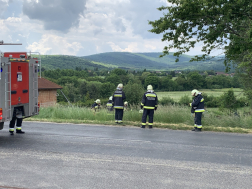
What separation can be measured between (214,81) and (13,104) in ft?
332

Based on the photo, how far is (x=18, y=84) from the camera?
341 inches

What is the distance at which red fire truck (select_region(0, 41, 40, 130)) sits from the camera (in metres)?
7.96

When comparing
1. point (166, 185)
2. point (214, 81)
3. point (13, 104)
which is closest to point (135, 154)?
point (166, 185)

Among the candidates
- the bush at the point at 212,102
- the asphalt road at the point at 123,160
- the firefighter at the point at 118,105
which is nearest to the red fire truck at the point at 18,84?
the asphalt road at the point at 123,160

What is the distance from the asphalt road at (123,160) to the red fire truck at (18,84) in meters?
0.99

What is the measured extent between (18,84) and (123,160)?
4.35m

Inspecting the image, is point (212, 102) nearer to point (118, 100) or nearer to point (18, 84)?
point (118, 100)

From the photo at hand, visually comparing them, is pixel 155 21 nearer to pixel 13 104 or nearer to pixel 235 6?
pixel 235 6

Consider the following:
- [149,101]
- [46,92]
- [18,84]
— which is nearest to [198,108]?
[149,101]

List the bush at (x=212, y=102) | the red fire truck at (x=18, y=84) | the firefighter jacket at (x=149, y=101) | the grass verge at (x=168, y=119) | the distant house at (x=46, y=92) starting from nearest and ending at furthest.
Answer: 1. the red fire truck at (x=18, y=84)
2. the grass verge at (x=168, y=119)
3. the firefighter jacket at (x=149, y=101)
4. the bush at (x=212, y=102)
5. the distant house at (x=46, y=92)

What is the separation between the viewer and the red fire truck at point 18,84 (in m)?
7.96

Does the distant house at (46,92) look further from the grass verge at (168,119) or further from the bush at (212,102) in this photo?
the grass verge at (168,119)

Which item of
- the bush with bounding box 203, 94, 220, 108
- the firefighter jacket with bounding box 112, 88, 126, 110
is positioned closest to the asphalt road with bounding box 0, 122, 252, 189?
the firefighter jacket with bounding box 112, 88, 126, 110

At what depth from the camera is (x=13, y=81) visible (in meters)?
8.41
